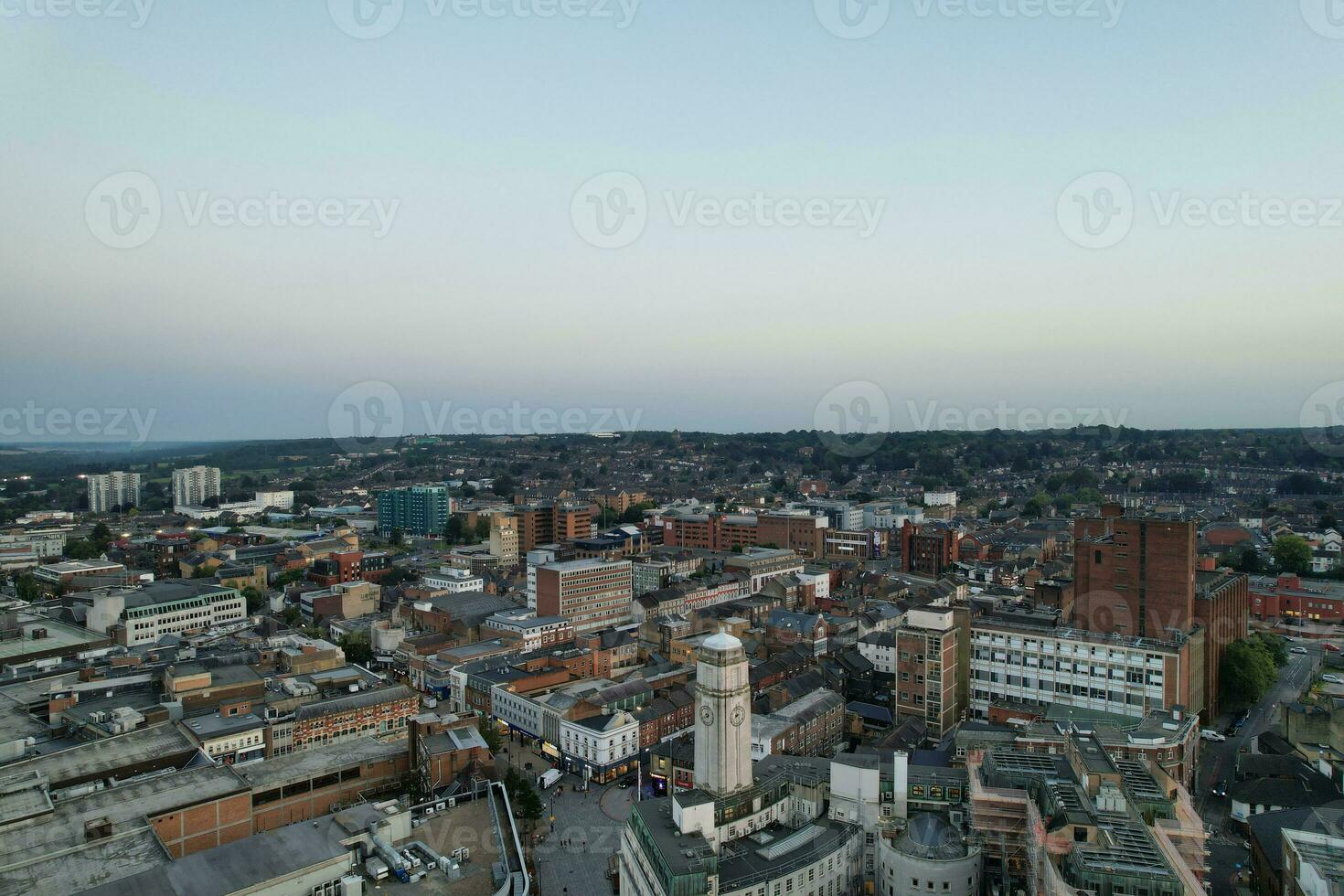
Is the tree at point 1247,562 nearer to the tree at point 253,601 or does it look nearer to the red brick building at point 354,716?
the red brick building at point 354,716

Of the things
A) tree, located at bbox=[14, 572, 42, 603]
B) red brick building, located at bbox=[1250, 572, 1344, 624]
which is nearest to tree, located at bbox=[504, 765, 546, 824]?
red brick building, located at bbox=[1250, 572, 1344, 624]

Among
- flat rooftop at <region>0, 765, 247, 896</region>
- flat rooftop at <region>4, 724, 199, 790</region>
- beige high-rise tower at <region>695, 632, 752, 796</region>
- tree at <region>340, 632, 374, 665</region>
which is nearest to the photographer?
flat rooftop at <region>0, 765, 247, 896</region>

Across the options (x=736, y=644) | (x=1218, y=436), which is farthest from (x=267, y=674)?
(x=1218, y=436)

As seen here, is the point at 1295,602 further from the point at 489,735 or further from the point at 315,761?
the point at 315,761

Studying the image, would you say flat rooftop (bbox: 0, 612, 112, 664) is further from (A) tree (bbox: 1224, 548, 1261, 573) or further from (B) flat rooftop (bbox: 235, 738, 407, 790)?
(A) tree (bbox: 1224, 548, 1261, 573)

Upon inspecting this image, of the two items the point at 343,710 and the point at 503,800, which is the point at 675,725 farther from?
the point at 343,710
